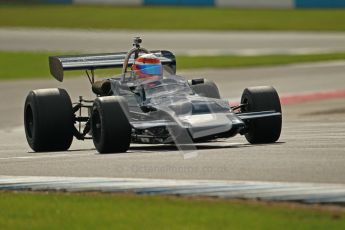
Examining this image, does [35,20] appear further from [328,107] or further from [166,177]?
[166,177]

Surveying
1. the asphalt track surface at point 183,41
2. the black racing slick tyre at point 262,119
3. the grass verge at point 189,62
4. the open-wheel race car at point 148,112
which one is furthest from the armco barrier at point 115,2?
the black racing slick tyre at point 262,119

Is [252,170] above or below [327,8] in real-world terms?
above

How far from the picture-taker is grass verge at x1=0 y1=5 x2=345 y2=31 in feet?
180

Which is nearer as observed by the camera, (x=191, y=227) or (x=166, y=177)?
(x=191, y=227)

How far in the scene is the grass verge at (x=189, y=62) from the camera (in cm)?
3634

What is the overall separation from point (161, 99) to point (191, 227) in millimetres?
5897

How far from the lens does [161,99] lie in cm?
1439

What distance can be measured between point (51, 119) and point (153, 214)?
5.90 metres

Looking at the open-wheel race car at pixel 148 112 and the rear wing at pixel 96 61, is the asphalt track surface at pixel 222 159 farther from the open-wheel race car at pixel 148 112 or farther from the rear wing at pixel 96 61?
the rear wing at pixel 96 61

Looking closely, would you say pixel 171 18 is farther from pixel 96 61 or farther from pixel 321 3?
pixel 96 61

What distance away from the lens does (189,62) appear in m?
38.8

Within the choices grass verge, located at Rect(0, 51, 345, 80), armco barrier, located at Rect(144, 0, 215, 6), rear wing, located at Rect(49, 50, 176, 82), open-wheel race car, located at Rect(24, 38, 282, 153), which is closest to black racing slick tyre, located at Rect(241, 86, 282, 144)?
Result: open-wheel race car, located at Rect(24, 38, 282, 153)

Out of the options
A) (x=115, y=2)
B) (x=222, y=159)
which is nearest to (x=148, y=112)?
(x=222, y=159)

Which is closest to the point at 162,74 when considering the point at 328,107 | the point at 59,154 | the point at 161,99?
the point at 161,99
